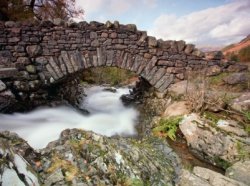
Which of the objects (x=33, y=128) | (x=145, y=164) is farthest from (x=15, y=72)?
(x=145, y=164)

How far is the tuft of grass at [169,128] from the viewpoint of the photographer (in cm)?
567

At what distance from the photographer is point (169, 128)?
19.4ft

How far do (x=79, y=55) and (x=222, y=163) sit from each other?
442cm

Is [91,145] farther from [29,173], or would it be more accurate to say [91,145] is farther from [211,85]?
[211,85]

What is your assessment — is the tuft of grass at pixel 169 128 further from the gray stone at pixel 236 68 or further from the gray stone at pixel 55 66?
the gray stone at pixel 55 66

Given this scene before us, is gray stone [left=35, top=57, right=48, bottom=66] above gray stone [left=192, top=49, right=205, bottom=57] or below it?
below

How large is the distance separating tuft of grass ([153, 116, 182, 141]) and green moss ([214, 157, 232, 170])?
3.42 feet

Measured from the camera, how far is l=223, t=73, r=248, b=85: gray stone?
7344 millimetres

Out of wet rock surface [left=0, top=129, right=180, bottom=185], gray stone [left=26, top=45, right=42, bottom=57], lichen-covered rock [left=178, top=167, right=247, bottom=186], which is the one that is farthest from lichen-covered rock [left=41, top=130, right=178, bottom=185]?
gray stone [left=26, top=45, right=42, bottom=57]

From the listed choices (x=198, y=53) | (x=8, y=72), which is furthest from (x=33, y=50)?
(x=198, y=53)

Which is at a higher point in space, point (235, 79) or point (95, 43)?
point (95, 43)

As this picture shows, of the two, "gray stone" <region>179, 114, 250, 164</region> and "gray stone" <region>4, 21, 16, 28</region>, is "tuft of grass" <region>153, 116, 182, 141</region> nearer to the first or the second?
"gray stone" <region>179, 114, 250, 164</region>

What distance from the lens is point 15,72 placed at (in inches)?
281

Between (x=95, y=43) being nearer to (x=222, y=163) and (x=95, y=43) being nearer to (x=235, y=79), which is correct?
(x=235, y=79)
